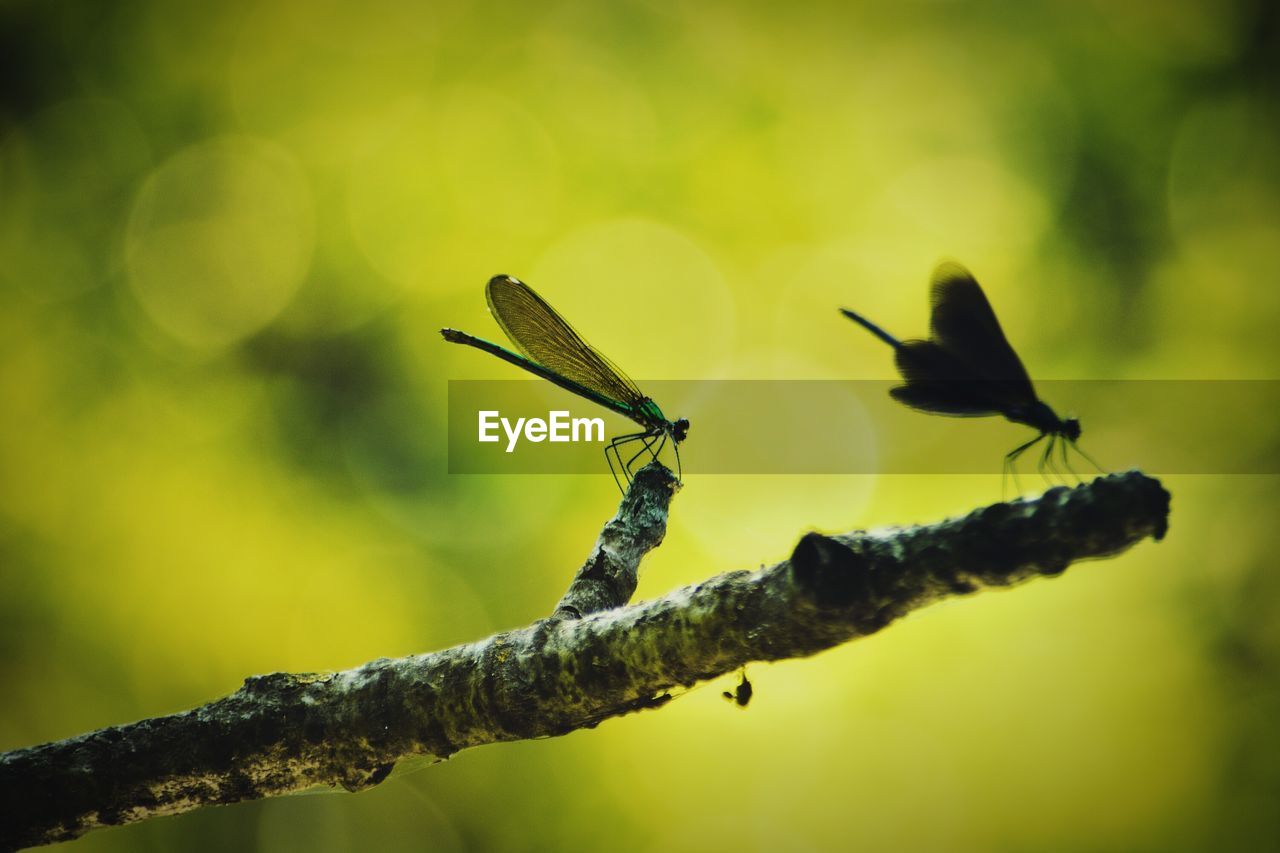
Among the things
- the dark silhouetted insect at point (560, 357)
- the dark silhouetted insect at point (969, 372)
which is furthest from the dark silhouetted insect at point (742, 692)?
the dark silhouetted insect at point (560, 357)

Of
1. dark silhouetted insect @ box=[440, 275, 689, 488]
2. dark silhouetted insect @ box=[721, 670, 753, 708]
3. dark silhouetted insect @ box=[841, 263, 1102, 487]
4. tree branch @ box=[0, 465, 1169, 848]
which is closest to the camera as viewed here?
tree branch @ box=[0, 465, 1169, 848]

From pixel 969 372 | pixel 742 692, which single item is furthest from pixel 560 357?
pixel 742 692

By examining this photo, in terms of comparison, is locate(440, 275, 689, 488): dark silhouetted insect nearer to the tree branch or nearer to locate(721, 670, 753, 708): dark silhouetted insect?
the tree branch

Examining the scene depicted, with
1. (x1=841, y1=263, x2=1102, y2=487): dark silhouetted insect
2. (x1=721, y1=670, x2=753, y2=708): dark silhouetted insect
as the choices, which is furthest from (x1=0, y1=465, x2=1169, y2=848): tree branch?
(x1=841, y1=263, x2=1102, y2=487): dark silhouetted insect

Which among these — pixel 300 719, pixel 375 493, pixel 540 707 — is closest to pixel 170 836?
pixel 375 493

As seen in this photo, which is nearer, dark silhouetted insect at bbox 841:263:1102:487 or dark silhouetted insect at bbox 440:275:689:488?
dark silhouetted insect at bbox 841:263:1102:487

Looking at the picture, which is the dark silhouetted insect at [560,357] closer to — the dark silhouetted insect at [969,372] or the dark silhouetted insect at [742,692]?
the dark silhouetted insect at [969,372]
